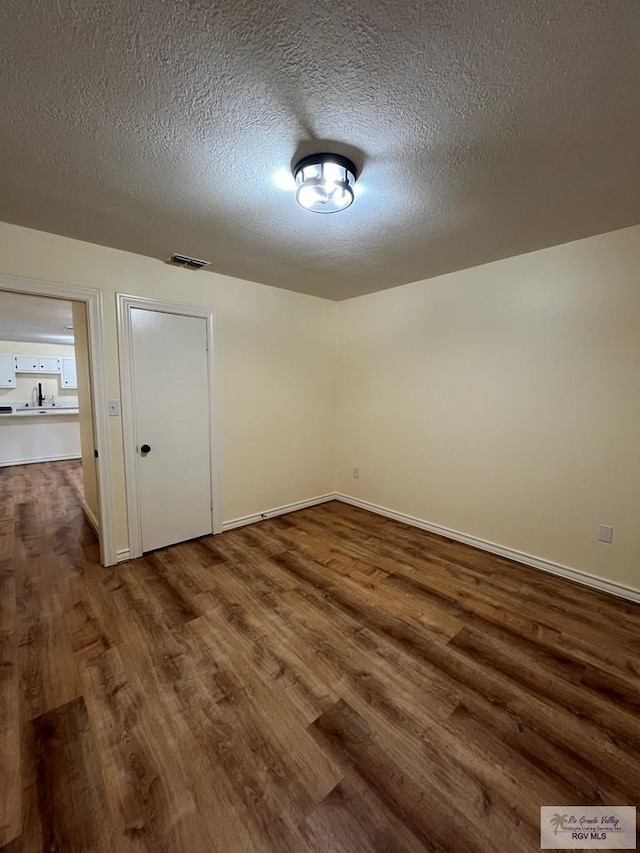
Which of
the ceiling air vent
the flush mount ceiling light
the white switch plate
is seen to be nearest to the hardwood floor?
the white switch plate

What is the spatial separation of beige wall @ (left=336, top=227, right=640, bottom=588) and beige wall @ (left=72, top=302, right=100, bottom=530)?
2814 millimetres

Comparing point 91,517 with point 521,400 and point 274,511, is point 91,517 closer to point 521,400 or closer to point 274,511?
point 274,511

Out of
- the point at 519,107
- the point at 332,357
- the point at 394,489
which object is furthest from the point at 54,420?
the point at 519,107

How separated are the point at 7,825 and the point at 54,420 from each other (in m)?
6.95

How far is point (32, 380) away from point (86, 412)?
4.83 metres

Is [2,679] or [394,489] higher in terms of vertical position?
[394,489]

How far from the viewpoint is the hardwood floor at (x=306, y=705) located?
3.77ft

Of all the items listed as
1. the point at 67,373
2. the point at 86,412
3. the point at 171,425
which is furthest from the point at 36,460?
the point at 171,425

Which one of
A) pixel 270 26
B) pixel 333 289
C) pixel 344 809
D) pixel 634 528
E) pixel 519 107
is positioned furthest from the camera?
pixel 333 289

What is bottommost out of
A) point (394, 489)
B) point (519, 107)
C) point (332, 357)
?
point (394, 489)

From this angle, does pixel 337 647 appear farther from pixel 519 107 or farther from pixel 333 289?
pixel 333 289

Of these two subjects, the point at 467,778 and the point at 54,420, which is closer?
the point at 467,778

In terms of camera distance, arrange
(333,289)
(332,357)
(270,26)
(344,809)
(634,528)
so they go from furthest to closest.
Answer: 1. (332,357)
2. (333,289)
3. (634,528)
4. (344,809)
5. (270,26)

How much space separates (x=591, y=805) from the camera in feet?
3.90
